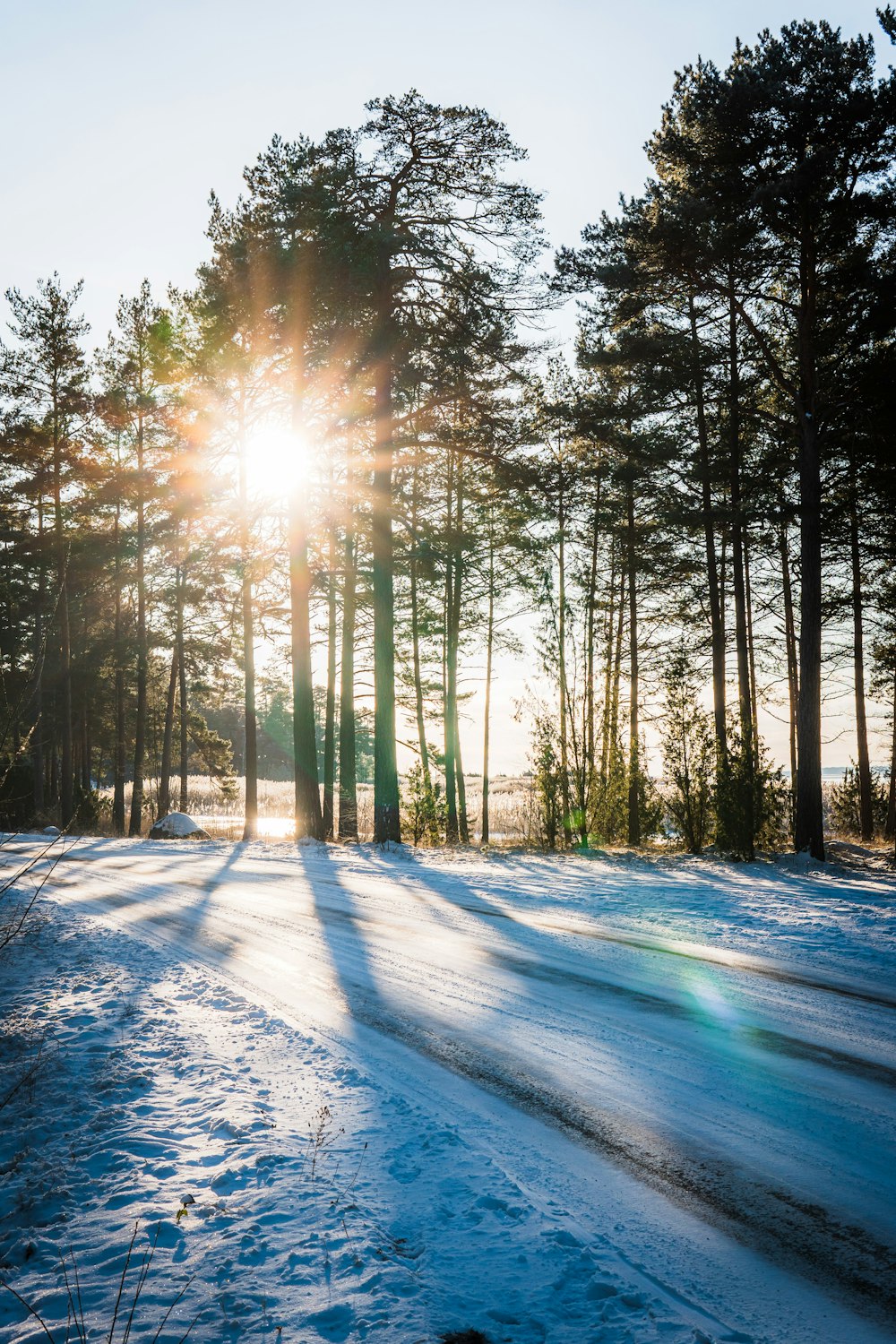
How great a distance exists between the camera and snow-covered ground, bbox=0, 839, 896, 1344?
2381 millimetres

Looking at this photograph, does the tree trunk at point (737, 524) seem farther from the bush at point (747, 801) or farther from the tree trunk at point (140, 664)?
the tree trunk at point (140, 664)

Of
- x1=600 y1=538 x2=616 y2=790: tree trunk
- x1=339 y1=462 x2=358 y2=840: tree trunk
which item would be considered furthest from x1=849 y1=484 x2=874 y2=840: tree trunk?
x1=339 y1=462 x2=358 y2=840: tree trunk

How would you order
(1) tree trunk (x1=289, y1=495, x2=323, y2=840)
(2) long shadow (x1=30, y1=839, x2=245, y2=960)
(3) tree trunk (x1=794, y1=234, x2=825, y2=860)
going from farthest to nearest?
1. (1) tree trunk (x1=289, y1=495, x2=323, y2=840)
2. (3) tree trunk (x1=794, y1=234, x2=825, y2=860)
3. (2) long shadow (x1=30, y1=839, x2=245, y2=960)

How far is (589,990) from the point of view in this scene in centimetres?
536

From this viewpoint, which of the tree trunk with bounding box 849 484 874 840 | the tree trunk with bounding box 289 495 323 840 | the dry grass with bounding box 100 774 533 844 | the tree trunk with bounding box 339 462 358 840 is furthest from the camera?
the dry grass with bounding box 100 774 533 844

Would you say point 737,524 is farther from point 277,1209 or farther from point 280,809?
point 280,809

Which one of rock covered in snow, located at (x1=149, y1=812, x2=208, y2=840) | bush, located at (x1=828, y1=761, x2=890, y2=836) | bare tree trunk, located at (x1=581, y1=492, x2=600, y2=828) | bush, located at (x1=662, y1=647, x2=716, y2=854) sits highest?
bare tree trunk, located at (x1=581, y1=492, x2=600, y2=828)

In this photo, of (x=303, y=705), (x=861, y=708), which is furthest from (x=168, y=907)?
(x=861, y=708)

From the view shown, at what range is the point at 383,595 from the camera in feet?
52.1

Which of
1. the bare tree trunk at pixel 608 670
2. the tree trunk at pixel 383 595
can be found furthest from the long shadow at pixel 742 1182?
the bare tree trunk at pixel 608 670

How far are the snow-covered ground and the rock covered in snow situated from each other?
1659cm

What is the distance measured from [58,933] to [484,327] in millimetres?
13098

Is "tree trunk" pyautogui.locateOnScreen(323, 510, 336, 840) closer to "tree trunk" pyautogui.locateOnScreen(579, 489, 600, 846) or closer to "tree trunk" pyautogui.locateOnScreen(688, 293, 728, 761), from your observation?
"tree trunk" pyautogui.locateOnScreen(579, 489, 600, 846)

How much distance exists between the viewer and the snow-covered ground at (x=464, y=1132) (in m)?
2.38
